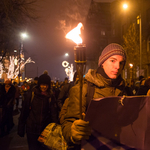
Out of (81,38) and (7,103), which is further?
(7,103)

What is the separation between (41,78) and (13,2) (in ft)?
24.5

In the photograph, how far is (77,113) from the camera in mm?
1894

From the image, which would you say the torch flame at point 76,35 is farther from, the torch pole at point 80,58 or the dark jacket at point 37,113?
the dark jacket at point 37,113

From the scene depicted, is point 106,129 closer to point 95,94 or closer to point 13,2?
point 95,94

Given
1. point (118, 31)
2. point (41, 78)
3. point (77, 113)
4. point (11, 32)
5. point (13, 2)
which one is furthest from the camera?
point (118, 31)

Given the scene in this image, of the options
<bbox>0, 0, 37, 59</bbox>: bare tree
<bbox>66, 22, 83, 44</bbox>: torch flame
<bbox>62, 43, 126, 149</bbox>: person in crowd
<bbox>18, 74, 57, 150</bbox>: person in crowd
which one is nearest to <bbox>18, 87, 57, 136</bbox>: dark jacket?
<bbox>18, 74, 57, 150</bbox>: person in crowd

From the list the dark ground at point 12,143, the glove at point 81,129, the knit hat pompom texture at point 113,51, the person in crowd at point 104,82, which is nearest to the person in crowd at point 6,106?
the dark ground at point 12,143

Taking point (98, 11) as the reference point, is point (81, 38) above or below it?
below

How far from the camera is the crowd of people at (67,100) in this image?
6.23 ft

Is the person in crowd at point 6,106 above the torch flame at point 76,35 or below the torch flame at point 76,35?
below

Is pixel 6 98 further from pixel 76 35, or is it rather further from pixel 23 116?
pixel 76 35

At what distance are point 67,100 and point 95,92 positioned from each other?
0.69 metres

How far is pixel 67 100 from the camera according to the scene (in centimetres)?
260

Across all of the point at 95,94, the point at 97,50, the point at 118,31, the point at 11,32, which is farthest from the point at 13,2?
the point at 97,50
